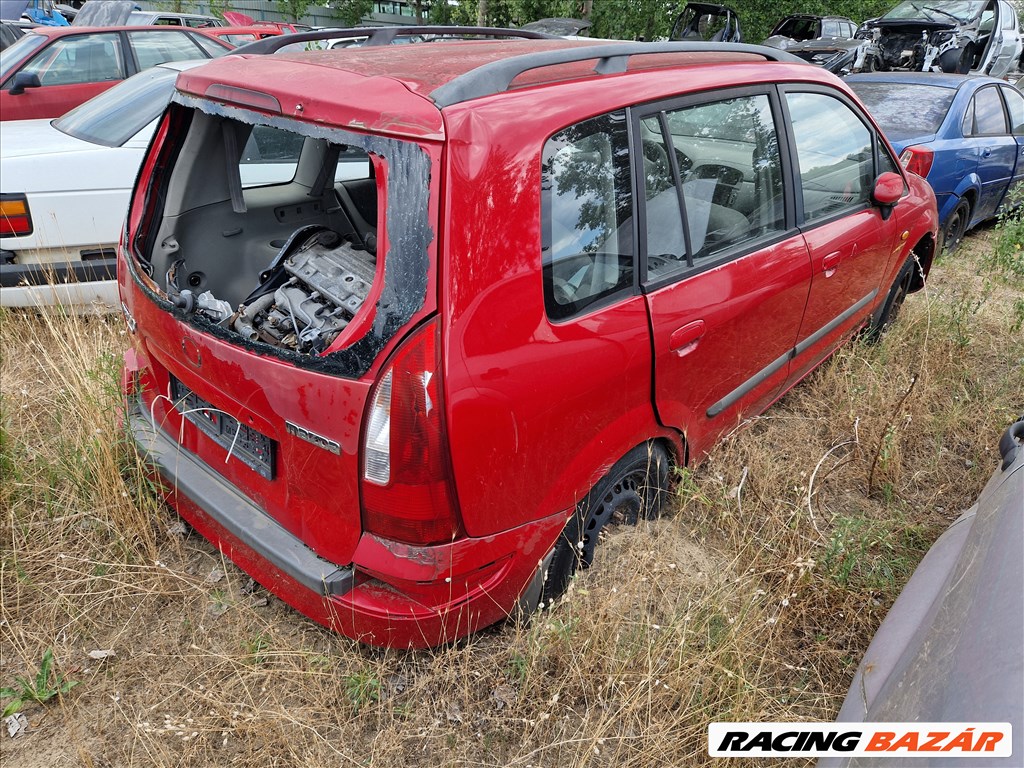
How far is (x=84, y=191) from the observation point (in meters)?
4.08

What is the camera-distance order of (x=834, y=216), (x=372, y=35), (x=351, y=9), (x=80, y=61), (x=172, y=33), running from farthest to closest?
1. (x=351, y=9)
2. (x=172, y=33)
3. (x=80, y=61)
4. (x=834, y=216)
5. (x=372, y=35)

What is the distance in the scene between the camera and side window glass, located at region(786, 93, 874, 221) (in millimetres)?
3119

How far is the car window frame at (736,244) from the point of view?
2.26 meters

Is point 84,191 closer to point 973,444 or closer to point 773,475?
point 773,475

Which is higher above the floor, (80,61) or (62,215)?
(80,61)

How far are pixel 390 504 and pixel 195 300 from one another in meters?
1.10

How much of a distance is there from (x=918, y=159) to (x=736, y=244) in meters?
Result: 3.69

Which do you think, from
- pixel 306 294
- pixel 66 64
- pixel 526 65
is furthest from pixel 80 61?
pixel 526 65

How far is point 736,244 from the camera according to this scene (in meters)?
2.72

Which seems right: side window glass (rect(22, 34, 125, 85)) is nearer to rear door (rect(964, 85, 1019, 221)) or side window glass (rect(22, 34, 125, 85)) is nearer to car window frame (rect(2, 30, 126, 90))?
car window frame (rect(2, 30, 126, 90))

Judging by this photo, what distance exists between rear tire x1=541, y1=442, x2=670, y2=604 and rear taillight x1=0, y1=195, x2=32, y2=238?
3.51m

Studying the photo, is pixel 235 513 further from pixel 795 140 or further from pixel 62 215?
pixel 62 215

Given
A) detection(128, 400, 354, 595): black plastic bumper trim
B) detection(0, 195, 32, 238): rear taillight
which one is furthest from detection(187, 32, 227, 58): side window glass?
detection(128, 400, 354, 595): black plastic bumper trim

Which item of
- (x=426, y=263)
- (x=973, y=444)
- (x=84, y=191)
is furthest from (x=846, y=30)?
(x=426, y=263)
